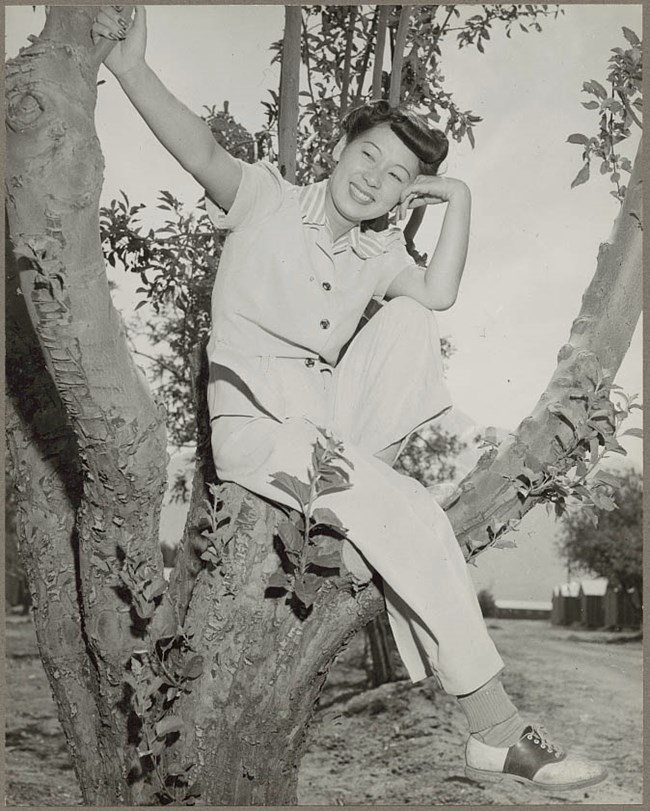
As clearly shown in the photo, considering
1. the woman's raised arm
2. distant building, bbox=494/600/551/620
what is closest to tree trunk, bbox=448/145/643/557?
the woman's raised arm

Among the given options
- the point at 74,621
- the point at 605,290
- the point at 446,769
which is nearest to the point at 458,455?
the point at 446,769

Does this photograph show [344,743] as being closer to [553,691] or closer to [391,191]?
[553,691]

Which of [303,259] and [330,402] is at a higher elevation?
[303,259]

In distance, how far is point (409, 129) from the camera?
170 cm

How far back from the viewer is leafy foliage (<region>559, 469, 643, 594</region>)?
5.03 meters

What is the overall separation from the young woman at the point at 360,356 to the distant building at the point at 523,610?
150 inches

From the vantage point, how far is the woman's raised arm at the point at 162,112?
4.48 ft

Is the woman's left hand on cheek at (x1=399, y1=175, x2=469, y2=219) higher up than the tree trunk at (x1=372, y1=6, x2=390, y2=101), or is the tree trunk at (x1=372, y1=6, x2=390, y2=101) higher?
the tree trunk at (x1=372, y1=6, x2=390, y2=101)

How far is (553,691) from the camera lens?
15.9 feet

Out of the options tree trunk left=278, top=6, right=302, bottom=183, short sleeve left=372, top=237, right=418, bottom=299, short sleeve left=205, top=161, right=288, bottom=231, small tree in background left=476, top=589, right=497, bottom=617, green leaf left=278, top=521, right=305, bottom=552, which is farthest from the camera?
small tree in background left=476, top=589, right=497, bottom=617

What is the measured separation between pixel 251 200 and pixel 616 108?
932 millimetres

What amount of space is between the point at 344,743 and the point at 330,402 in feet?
11.4

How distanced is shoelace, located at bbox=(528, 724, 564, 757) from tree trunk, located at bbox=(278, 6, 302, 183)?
1.48m

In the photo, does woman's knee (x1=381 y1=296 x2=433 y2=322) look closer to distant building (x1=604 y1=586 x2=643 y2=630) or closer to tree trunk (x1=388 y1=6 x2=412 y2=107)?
tree trunk (x1=388 y1=6 x2=412 y2=107)
